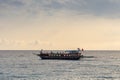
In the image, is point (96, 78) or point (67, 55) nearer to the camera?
point (96, 78)

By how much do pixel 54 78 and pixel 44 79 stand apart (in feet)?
10.6

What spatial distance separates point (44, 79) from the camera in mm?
70750

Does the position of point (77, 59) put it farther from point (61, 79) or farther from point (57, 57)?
point (61, 79)

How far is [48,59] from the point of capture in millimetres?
154875

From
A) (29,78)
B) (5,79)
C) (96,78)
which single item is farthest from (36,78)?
(96,78)

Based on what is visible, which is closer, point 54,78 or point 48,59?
point 54,78

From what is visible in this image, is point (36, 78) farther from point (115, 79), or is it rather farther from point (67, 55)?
point (67, 55)

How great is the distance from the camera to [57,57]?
152m

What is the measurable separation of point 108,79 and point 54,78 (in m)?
12.3

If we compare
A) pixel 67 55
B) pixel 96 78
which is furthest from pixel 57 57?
pixel 96 78

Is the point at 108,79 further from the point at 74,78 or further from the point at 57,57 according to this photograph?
the point at 57,57

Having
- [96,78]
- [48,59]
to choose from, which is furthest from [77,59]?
[96,78]

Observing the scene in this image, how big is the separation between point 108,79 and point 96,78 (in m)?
3.23

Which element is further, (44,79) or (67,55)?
(67,55)
